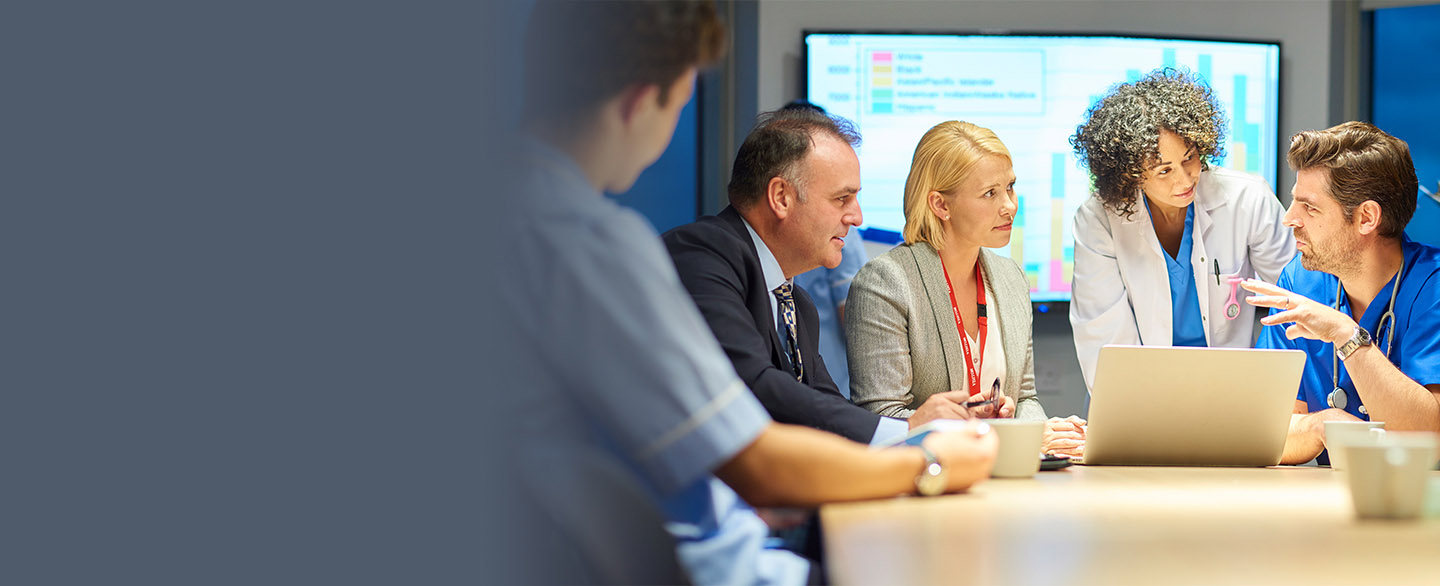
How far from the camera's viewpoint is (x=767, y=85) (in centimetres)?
403

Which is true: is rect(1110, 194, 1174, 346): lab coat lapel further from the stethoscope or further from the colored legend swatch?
the colored legend swatch

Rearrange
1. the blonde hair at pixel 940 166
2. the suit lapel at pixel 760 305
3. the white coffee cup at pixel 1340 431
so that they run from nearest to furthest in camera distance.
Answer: the white coffee cup at pixel 1340 431 < the suit lapel at pixel 760 305 < the blonde hair at pixel 940 166

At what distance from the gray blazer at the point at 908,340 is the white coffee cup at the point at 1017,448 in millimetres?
688

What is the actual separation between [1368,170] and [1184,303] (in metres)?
0.71

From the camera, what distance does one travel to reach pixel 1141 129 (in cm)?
291

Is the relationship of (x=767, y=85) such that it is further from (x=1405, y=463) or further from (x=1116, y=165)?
(x=1405, y=463)

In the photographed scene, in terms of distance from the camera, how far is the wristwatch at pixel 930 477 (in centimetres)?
121

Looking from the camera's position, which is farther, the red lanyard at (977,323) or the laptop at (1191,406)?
the red lanyard at (977,323)

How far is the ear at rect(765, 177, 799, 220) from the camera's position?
6.95 feet

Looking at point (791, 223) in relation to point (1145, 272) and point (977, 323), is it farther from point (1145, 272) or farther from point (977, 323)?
point (1145, 272)

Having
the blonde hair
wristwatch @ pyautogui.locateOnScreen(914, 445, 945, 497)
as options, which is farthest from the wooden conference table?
the blonde hair

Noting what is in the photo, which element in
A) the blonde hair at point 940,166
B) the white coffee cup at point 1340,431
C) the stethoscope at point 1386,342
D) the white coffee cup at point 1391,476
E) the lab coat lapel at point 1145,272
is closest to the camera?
the white coffee cup at point 1391,476

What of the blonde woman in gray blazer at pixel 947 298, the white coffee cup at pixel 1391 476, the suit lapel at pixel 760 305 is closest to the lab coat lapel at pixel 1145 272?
the blonde woman in gray blazer at pixel 947 298

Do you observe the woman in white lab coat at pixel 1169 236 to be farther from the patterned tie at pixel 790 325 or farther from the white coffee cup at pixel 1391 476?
the white coffee cup at pixel 1391 476
